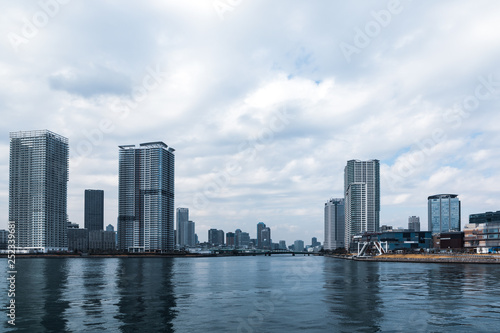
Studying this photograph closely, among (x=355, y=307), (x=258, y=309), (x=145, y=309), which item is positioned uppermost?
(x=145, y=309)

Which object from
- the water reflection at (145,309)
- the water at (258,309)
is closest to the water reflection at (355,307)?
the water at (258,309)

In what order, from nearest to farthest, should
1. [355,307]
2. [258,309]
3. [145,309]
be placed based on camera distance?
[145,309]
[258,309]
[355,307]

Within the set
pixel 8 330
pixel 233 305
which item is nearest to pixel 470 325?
pixel 233 305

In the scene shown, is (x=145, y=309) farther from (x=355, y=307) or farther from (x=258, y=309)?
(x=355, y=307)

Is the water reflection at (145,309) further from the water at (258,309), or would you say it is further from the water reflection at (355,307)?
the water reflection at (355,307)

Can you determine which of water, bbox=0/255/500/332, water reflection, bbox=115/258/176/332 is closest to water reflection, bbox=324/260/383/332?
water, bbox=0/255/500/332

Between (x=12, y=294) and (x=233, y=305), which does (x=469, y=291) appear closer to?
(x=233, y=305)

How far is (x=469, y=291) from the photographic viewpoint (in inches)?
3061

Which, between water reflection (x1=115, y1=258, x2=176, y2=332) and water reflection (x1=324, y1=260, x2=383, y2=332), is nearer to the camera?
water reflection (x1=115, y1=258, x2=176, y2=332)

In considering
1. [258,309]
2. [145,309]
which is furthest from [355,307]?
[145,309]

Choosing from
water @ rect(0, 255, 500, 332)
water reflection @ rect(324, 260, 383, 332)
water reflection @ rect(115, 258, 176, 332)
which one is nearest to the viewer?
water @ rect(0, 255, 500, 332)

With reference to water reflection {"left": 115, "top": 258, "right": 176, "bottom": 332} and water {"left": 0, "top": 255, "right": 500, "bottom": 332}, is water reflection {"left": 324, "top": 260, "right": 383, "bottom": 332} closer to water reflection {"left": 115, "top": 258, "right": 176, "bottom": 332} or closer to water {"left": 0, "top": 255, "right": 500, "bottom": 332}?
water {"left": 0, "top": 255, "right": 500, "bottom": 332}

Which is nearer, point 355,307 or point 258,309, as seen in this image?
point 258,309

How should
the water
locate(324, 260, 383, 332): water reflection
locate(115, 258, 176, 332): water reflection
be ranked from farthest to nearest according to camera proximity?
locate(324, 260, 383, 332): water reflection
locate(115, 258, 176, 332): water reflection
the water
